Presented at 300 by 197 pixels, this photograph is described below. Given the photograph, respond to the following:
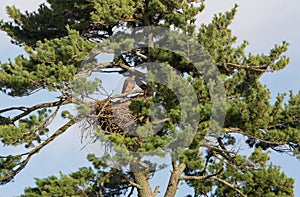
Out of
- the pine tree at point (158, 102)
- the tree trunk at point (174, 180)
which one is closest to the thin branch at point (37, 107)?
the pine tree at point (158, 102)

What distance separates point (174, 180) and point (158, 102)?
175cm

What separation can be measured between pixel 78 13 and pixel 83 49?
1782 millimetres

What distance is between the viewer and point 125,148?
34.1 ft

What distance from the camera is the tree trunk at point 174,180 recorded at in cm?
1196

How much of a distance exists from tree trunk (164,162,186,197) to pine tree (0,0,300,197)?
0.02 meters

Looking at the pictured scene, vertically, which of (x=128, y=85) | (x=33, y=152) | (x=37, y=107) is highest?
(x=128, y=85)

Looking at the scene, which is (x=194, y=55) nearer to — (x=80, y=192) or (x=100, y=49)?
(x=100, y=49)

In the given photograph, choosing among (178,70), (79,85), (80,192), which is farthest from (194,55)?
(80,192)

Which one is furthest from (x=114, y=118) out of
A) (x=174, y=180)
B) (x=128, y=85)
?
(x=174, y=180)

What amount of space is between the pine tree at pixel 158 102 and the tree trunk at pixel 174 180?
2 centimetres

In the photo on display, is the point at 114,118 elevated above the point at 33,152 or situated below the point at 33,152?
above

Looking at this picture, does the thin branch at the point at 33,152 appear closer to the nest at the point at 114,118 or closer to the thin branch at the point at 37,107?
the thin branch at the point at 37,107

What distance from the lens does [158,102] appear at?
11.2 meters

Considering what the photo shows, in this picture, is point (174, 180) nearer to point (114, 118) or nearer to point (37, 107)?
point (114, 118)
